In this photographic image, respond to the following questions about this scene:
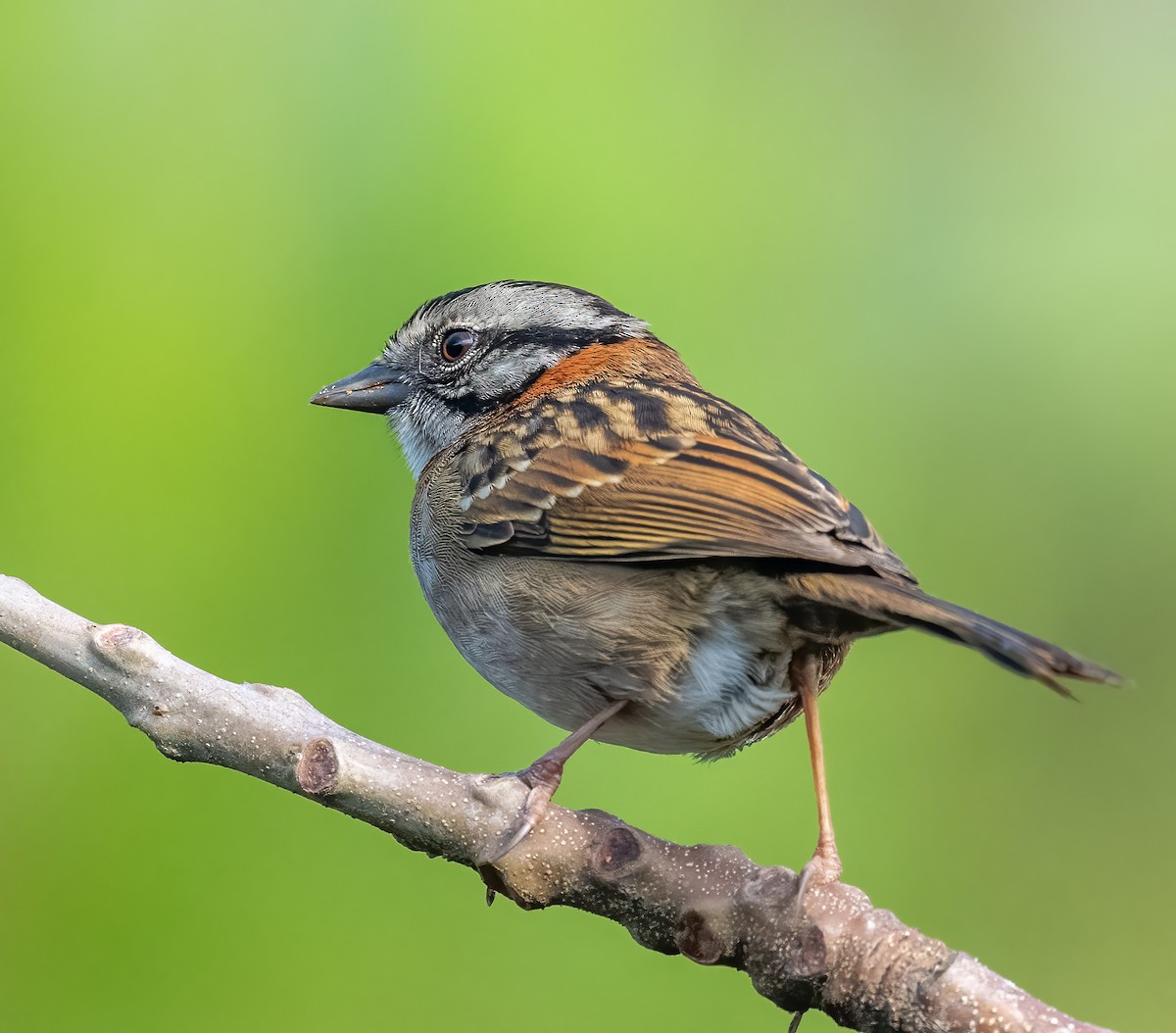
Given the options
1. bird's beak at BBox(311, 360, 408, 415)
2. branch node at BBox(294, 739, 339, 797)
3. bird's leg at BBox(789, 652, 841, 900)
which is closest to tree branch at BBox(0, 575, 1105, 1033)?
branch node at BBox(294, 739, 339, 797)

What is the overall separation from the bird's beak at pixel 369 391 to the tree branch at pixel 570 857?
175 cm

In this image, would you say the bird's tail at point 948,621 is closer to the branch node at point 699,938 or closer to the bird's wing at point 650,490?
the bird's wing at point 650,490

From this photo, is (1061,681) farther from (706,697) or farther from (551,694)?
(551,694)

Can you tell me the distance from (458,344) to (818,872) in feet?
7.36

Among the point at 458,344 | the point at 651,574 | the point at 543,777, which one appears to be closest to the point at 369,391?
the point at 458,344

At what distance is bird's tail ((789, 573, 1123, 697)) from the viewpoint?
2.32 metres

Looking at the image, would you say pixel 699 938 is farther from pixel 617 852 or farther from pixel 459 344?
pixel 459 344

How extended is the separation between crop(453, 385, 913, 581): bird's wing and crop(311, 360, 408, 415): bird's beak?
0.53 meters

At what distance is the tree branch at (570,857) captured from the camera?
Result: 103 inches

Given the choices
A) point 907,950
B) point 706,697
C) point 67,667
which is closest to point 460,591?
point 706,697

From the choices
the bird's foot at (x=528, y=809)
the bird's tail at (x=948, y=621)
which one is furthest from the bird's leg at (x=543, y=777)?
the bird's tail at (x=948, y=621)

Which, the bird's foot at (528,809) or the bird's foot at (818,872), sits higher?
the bird's foot at (818,872)

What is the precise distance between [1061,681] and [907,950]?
2.03 ft

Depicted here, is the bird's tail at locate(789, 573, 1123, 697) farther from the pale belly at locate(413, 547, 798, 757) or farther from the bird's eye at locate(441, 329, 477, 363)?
the bird's eye at locate(441, 329, 477, 363)
